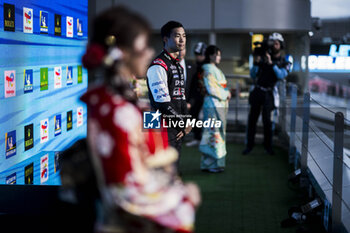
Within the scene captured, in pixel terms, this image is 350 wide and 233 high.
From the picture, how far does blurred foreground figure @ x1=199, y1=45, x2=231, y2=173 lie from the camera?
5285 mm

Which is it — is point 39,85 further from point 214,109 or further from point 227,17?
point 227,17

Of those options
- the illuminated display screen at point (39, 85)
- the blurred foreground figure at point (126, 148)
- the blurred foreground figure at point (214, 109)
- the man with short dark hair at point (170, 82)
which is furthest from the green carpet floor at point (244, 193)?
the blurred foreground figure at point (126, 148)

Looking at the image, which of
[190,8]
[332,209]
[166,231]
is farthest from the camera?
[190,8]

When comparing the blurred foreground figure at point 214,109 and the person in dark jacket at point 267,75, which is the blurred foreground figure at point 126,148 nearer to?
the blurred foreground figure at point 214,109

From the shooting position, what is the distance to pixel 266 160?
6.16 meters

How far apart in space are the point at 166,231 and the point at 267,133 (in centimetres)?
483

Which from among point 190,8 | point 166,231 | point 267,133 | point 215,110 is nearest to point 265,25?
point 190,8

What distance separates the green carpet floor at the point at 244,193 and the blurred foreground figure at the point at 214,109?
0.15m

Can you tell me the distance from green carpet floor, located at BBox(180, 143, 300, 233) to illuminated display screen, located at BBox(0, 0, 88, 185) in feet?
3.79

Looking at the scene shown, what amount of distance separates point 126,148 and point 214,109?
388 centimetres

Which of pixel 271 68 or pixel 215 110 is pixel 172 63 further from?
pixel 271 68

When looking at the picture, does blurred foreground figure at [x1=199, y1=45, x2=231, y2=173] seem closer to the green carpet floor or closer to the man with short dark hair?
the green carpet floor

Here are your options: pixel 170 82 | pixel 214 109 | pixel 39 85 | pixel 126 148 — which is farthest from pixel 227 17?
pixel 126 148

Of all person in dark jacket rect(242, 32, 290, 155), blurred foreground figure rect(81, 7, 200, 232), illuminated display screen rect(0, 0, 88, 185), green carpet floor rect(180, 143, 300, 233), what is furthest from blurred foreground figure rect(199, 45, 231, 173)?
blurred foreground figure rect(81, 7, 200, 232)
